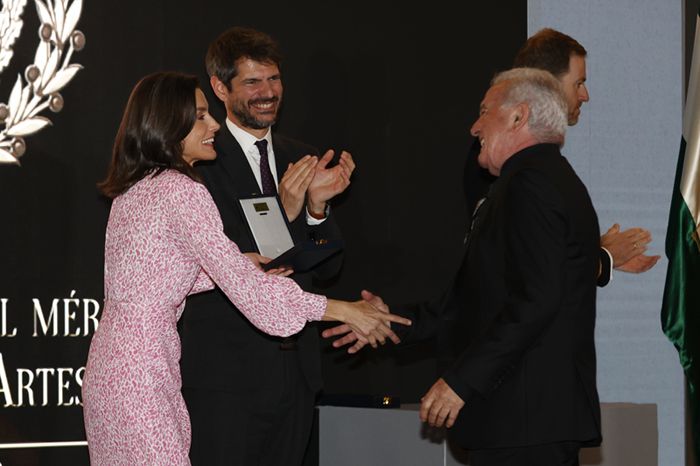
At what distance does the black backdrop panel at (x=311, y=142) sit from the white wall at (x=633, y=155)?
572mm

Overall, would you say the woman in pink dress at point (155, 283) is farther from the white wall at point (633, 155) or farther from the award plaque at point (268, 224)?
the white wall at point (633, 155)

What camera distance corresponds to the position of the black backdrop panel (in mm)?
4227

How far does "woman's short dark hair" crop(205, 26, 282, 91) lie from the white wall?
1.95 m

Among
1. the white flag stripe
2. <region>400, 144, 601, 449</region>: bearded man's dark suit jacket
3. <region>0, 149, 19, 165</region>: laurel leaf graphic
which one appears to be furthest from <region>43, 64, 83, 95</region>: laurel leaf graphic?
the white flag stripe

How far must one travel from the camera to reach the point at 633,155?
17.8ft

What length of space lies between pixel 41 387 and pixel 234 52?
1.63 m

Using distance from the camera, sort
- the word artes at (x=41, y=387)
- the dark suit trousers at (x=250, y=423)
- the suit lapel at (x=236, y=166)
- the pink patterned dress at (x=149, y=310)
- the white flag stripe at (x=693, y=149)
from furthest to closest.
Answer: the white flag stripe at (x=693, y=149)
the word artes at (x=41, y=387)
the suit lapel at (x=236, y=166)
the dark suit trousers at (x=250, y=423)
the pink patterned dress at (x=149, y=310)

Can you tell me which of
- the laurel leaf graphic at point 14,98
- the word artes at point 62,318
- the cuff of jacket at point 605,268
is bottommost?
the word artes at point 62,318

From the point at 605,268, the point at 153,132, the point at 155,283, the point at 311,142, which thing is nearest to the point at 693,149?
the point at 605,268

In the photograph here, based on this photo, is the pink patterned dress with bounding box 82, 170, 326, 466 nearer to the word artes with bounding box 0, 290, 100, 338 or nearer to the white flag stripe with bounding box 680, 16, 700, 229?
the word artes with bounding box 0, 290, 100, 338

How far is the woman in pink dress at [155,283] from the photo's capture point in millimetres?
2709

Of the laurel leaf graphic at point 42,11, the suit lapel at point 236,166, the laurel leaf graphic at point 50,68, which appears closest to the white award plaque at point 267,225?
the suit lapel at point 236,166

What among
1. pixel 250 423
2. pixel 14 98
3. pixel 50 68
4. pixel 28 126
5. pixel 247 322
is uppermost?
pixel 50 68

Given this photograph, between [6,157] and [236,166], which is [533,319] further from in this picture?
[6,157]
